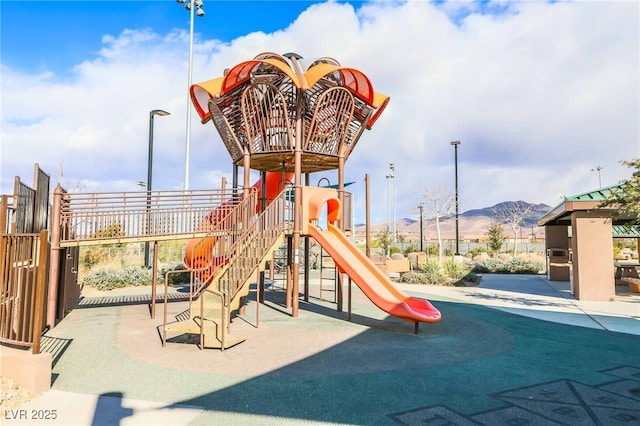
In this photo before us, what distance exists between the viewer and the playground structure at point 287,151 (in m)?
9.48

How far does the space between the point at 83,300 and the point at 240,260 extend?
796cm

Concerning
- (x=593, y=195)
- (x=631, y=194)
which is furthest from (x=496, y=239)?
(x=631, y=194)

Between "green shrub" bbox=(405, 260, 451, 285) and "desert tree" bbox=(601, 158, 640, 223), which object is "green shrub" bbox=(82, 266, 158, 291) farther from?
"desert tree" bbox=(601, 158, 640, 223)

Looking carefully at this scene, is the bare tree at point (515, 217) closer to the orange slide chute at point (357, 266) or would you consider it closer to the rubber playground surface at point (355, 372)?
the orange slide chute at point (357, 266)

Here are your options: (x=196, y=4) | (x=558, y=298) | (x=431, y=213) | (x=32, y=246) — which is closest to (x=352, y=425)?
(x=32, y=246)

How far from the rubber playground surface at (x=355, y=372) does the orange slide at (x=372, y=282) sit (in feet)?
1.56

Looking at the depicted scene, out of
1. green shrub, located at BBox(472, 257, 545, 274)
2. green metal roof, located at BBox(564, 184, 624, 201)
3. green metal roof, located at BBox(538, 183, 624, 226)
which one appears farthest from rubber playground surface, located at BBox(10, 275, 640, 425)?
green shrub, located at BBox(472, 257, 545, 274)

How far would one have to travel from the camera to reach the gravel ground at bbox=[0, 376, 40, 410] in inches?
183

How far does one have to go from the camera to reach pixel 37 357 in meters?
5.14

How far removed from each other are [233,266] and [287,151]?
3600 millimetres

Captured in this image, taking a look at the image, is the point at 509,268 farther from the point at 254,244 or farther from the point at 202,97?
the point at 202,97

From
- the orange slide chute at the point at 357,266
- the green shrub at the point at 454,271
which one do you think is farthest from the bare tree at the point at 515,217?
the orange slide chute at the point at 357,266

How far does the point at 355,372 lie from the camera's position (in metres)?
6.05

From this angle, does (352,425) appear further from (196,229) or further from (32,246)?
(196,229)
